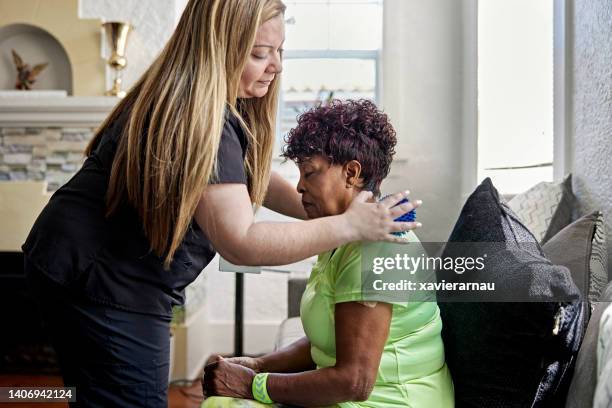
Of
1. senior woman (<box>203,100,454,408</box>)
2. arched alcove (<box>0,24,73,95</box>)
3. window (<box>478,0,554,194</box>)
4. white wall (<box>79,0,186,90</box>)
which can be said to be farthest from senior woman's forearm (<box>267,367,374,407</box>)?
arched alcove (<box>0,24,73,95</box>)

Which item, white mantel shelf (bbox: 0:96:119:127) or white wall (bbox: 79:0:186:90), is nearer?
white wall (bbox: 79:0:186:90)

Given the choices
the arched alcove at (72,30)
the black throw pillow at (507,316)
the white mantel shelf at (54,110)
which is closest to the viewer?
the black throw pillow at (507,316)

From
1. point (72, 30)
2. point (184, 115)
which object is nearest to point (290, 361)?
point (184, 115)

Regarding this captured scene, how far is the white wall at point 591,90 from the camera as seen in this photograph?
0.73 meters

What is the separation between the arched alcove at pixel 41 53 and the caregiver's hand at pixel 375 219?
2307 mm

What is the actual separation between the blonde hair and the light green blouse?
17cm

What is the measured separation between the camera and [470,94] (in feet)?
2.33

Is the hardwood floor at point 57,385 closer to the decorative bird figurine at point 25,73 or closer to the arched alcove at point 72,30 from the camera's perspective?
the arched alcove at point 72,30

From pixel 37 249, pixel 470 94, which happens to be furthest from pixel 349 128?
pixel 37 249

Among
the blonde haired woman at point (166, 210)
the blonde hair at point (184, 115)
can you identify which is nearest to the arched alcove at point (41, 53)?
the blonde haired woman at point (166, 210)

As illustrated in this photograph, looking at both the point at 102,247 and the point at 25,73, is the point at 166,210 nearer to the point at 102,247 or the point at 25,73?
the point at 102,247

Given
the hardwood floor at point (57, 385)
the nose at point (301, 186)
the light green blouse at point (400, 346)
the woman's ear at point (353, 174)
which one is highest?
the woman's ear at point (353, 174)

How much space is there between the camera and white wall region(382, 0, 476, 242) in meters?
0.70

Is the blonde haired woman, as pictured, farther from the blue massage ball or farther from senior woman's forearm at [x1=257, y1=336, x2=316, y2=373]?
senior woman's forearm at [x1=257, y1=336, x2=316, y2=373]
